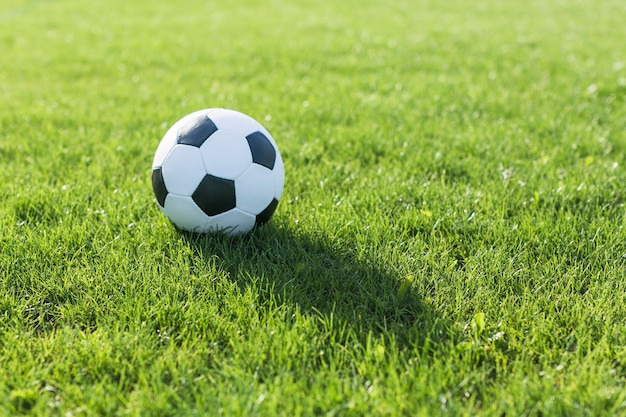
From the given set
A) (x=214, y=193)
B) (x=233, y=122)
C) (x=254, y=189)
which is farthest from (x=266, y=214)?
(x=233, y=122)

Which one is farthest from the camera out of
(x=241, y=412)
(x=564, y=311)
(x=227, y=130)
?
(x=227, y=130)

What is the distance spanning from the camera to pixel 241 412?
244 cm

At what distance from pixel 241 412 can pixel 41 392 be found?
0.93m

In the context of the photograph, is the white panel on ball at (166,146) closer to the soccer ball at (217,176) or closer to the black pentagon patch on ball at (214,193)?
the soccer ball at (217,176)

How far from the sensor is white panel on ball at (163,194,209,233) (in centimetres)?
357

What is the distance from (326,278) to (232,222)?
0.72m

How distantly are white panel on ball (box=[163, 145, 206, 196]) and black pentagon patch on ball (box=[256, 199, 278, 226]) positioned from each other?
44 cm

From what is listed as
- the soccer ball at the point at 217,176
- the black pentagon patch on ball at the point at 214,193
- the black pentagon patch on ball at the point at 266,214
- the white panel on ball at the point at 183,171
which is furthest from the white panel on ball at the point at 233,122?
the black pentagon patch on ball at the point at 266,214

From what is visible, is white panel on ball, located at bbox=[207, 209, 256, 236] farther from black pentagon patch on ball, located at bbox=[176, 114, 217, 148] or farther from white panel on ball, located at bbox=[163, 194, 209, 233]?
black pentagon patch on ball, located at bbox=[176, 114, 217, 148]

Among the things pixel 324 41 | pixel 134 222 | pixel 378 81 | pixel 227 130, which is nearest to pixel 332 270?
pixel 227 130

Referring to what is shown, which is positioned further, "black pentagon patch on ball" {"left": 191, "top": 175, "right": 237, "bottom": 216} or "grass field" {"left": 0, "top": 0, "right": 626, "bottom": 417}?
"black pentagon patch on ball" {"left": 191, "top": 175, "right": 237, "bottom": 216}

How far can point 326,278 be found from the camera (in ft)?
11.0

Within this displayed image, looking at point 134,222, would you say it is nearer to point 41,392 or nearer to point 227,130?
point 227,130

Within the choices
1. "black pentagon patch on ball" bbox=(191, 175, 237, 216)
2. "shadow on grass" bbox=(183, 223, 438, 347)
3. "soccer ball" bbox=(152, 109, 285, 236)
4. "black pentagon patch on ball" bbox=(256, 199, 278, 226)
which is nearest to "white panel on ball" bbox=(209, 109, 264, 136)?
"soccer ball" bbox=(152, 109, 285, 236)
